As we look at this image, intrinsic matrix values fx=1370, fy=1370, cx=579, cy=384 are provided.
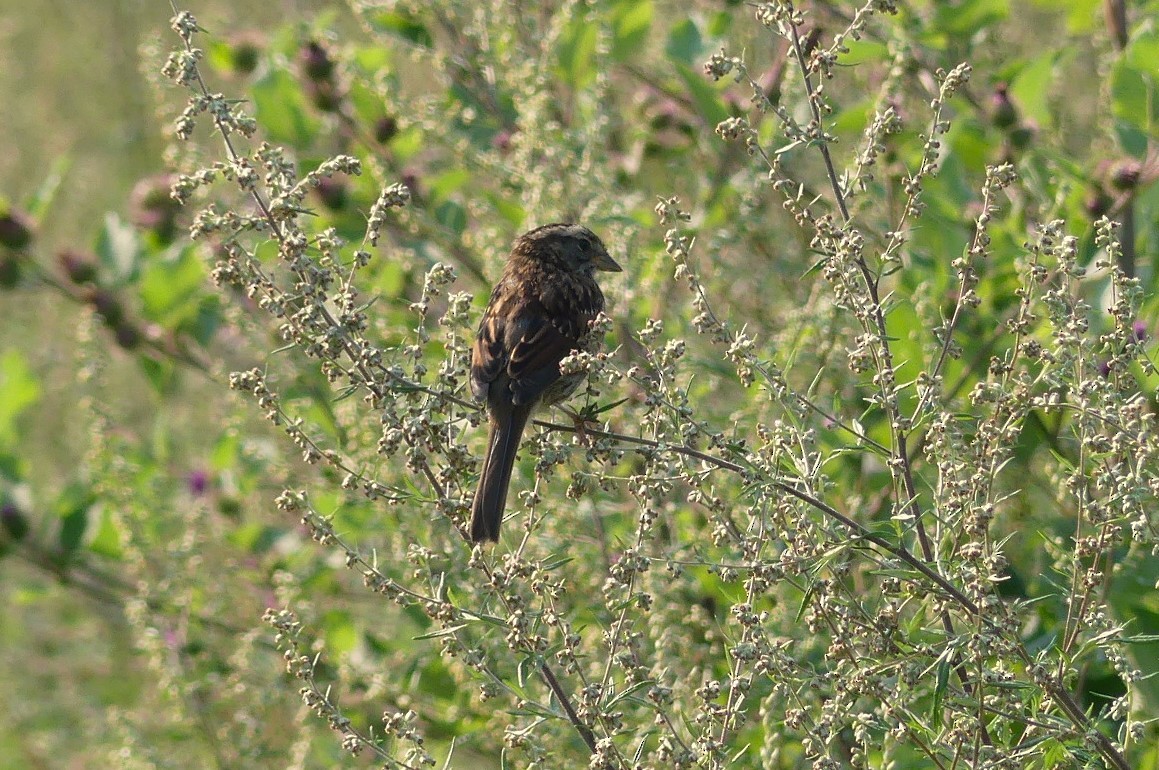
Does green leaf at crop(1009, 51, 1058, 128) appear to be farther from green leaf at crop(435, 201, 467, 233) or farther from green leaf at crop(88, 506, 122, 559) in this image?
green leaf at crop(88, 506, 122, 559)

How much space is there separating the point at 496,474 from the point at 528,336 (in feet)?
2.12

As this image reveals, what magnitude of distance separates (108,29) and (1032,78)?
20.0ft

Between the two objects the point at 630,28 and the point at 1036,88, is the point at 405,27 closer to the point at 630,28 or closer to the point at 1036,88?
the point at 630,28

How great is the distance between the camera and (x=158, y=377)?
453cm

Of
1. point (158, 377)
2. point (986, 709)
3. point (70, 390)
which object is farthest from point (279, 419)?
point (70, 390)

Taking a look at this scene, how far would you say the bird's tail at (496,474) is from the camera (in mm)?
2408

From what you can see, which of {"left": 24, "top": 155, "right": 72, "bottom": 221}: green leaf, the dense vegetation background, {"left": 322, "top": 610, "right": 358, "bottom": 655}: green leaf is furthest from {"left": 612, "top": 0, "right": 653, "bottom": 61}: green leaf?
{"left": 322, "top": 610, "right": 358, "bottom": 655}: green leaf

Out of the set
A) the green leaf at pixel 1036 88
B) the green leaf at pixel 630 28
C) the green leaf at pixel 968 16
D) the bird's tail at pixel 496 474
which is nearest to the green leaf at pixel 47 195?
the green leaf at pixel 630 28

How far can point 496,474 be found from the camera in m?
2.64

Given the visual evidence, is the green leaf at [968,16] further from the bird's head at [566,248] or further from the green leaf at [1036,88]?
the bird's head at [566,248]

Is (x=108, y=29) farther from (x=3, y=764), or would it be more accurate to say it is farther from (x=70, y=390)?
(x=3, y=764)

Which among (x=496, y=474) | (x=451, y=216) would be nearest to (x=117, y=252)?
(x=451, y=216)

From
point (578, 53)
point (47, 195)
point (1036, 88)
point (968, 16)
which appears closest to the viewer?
point (1036, 88)

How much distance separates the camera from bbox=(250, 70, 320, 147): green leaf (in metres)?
4.18
